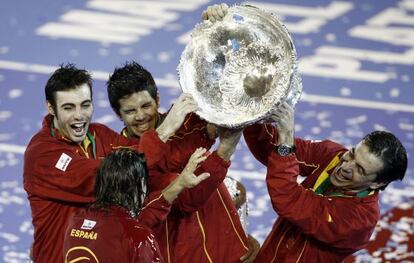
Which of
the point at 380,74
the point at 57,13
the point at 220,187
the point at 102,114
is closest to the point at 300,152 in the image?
the point at 220,187

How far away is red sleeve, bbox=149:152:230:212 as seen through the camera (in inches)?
201

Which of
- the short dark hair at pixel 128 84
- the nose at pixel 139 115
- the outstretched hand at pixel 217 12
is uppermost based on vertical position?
the outstretched hand at pixel 217 12

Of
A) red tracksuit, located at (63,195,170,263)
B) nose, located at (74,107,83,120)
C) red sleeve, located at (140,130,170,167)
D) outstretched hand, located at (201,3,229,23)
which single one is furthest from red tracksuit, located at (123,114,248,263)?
red tracksuit, located at (63,195,170,263)

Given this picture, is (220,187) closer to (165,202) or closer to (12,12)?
(165,202)

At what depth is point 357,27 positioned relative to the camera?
9516 millimetres

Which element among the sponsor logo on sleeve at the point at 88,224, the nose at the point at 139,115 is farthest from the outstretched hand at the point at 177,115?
the sponsor logo on sleeve at the point at 88,224

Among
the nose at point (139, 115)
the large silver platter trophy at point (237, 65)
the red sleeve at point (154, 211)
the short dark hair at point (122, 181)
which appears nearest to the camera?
the short dark hair at point (122, 181)

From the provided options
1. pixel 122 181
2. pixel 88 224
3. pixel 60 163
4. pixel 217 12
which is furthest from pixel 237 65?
pixel 88 224

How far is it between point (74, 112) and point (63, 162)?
251mm

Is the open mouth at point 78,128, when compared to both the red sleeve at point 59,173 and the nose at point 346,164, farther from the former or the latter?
the nose at point 346,164

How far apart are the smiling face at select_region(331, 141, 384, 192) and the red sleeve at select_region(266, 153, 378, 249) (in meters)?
0.08

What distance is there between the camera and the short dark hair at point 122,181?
4.68 meters

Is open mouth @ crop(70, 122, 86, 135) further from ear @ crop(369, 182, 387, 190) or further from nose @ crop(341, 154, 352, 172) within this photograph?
ear @ crop(369, 182, 387, 190)

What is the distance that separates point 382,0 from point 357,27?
520 mm
